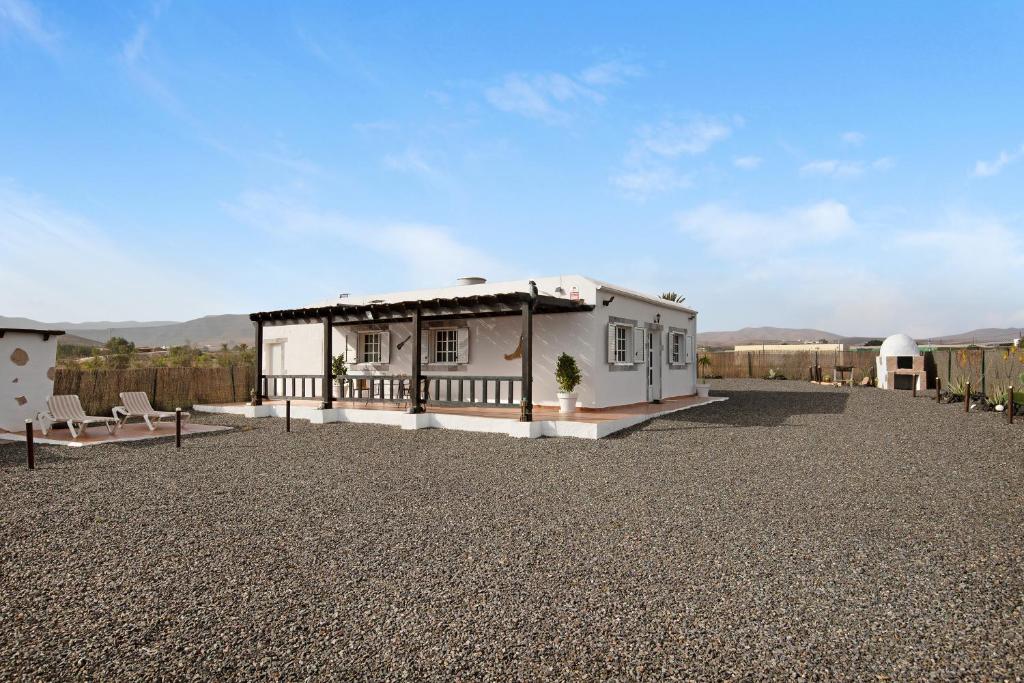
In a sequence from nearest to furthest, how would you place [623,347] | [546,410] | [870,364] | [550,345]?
[546,410] < [550,345] < [623,347] < [870,364]

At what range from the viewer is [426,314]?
11984mm

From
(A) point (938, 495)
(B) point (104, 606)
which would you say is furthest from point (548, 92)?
(B) point (104, 606)

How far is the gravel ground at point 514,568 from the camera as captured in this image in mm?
2768

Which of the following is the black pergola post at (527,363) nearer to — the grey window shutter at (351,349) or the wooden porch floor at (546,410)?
the wooden porch floor at (546,410)

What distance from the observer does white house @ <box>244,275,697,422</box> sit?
11.5 meters

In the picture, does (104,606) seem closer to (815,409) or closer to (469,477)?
(469,477)

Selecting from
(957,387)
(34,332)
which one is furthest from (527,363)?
(957,387)

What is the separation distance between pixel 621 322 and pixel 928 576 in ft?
30.6

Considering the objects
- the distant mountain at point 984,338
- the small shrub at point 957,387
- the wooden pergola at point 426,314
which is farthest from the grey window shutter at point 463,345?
the distant mountain at point 984,338

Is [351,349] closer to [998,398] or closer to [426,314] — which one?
[426,314]

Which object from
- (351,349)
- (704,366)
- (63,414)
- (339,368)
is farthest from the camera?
(704,366)

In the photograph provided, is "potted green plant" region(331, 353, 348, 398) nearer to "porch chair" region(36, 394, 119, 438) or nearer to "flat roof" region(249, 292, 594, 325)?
Answer: "flat roof" region(249, 292, 594, 325)

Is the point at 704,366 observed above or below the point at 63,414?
above

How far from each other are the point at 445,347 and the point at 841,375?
57.7 feet
